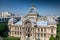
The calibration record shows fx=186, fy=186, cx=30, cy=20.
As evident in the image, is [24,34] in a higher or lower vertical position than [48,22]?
lower

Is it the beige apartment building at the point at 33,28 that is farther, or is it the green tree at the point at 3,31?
the green tree at the point at 3,31

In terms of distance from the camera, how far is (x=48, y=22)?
14.2 metres

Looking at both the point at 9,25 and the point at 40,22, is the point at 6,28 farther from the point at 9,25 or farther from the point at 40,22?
the point at 40,22

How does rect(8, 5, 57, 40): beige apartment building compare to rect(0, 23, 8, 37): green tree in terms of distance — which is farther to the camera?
rect(0, 23, 8, 37): green tree

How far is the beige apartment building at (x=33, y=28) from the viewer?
1399cm

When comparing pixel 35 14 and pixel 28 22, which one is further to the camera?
pixel 35 14

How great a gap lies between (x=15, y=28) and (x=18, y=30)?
14.0 inches

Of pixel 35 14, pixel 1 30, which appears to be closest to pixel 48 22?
pixel 35 14

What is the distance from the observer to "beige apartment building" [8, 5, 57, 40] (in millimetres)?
13992

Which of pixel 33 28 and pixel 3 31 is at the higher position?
pixel 33 28

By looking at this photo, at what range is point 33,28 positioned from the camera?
14.4 meters

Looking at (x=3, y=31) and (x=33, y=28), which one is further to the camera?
(x=3, y=31)

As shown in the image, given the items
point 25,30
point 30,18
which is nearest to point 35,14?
point 30,18

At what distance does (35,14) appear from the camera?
1556 centimetres
